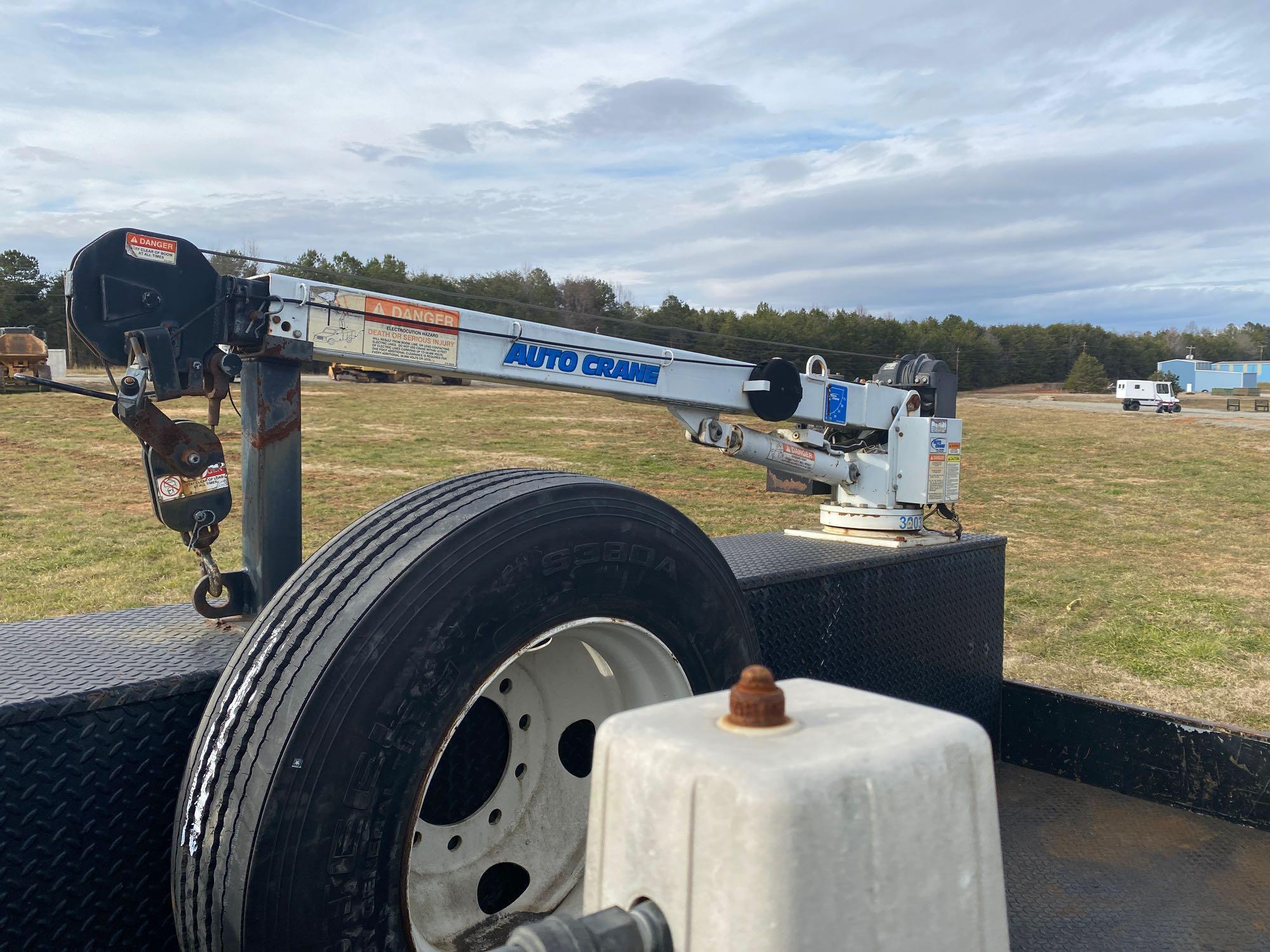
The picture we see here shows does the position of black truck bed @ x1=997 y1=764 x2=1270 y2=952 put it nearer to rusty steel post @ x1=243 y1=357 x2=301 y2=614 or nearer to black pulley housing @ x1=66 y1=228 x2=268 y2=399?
rusty steel post @ x1=243 y1=357 x2=301 y2=614

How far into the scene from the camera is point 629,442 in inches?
751

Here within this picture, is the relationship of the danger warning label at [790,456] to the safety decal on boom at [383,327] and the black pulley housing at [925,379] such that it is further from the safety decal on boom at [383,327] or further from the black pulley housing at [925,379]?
the safety decal on boom at [383,327]

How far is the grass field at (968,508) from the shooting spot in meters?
6.52

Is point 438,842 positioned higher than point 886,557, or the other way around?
point 886,557

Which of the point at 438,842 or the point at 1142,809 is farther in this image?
the point at 1142,809

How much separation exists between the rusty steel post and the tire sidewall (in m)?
1.01

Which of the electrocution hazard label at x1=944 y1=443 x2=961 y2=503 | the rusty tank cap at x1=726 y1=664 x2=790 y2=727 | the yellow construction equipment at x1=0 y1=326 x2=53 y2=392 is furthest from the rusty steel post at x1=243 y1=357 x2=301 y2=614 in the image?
the yellow construction equipment at x1=0 y1=326 x2=53 y2=392

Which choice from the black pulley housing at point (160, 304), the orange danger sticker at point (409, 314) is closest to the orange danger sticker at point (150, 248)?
the black pulley housing at point (160, 304)

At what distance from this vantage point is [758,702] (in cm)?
104

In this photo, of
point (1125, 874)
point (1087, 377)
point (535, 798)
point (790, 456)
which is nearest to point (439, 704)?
point (535, 798)

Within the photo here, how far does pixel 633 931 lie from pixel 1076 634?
6.55 m

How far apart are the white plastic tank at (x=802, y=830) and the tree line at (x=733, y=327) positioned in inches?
83.8

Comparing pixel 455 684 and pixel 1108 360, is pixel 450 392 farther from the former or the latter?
pixel 1108 360

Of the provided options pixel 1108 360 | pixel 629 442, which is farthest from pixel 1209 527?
pixel 1108 360
